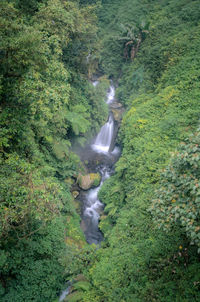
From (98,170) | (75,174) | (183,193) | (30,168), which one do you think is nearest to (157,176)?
(183,193)

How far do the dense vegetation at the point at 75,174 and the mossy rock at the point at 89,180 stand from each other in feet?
3.45

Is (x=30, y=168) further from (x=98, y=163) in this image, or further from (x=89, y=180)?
(x=98, y=163)

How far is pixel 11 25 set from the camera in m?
5.57

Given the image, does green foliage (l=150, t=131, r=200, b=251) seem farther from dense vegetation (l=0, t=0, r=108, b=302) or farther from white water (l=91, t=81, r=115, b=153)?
white water (l=91, t=81, r=115, b=153)

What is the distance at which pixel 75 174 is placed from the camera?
12.2m

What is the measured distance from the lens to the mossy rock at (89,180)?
12.6 m

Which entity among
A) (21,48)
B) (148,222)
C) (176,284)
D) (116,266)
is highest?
(21,48)

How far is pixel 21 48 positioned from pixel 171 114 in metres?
7.73

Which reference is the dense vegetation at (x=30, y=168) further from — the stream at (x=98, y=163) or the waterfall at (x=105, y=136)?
the waterfall at (x=105, y=136)

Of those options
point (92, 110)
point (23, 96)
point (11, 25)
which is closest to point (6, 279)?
point (23, 96)

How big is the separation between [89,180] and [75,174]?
3.93 feet

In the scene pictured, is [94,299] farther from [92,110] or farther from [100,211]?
[92,110]

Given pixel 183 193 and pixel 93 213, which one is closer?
pixel 183 193

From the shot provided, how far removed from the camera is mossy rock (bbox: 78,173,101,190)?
41.2ft
